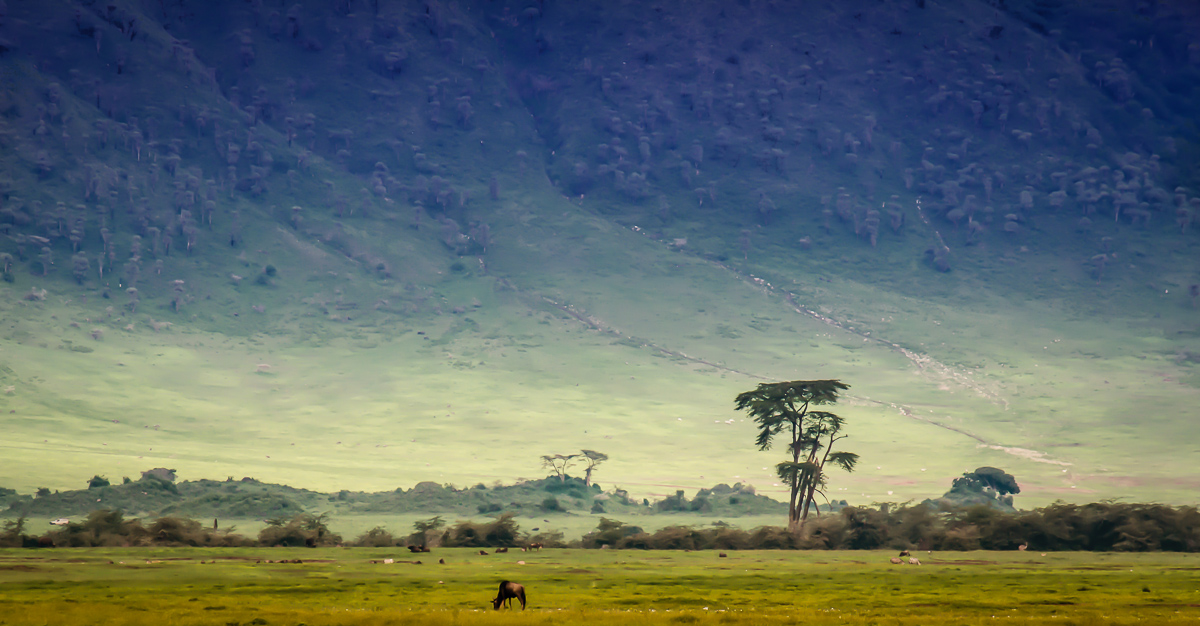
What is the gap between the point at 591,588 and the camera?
160 feet

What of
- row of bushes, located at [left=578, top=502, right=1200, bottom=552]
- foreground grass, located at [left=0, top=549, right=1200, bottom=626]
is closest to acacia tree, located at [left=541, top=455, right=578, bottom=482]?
row of bushes, located at [left=578, top=502, right=1200, bottom=552]

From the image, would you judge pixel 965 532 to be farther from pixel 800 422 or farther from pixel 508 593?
pixel 508 593

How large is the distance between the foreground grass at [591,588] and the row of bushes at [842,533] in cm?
490

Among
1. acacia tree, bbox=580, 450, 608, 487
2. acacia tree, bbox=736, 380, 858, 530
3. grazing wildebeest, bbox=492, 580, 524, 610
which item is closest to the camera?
grazing wildebeest, bbox=492, 580, 524, 610

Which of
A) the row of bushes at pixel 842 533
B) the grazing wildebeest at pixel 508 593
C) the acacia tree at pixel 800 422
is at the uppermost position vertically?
the acacia tree at pixel 800 422

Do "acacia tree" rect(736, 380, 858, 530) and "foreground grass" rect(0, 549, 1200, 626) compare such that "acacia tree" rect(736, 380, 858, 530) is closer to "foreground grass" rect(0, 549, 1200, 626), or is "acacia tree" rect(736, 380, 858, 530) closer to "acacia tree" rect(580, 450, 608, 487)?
"foreground grass" rect(0, 549, 1200, 626)

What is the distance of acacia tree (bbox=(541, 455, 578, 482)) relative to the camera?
135 meters

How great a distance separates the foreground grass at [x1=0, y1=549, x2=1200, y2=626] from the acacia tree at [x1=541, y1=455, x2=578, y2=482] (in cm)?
6453

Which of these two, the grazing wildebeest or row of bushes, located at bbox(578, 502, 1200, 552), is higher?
row of bushes, located at bbox(578, 502, 1200, 552)

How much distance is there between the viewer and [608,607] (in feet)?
135

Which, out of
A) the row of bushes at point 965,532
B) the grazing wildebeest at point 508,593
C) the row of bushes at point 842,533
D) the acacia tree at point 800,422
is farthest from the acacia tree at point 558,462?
the grazing wildebeest at point 508,593

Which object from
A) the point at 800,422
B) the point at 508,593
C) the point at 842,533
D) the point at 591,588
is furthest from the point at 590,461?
the point at 508,593

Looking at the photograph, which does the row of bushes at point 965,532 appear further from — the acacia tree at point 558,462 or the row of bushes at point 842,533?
the acacia tree at point 558,462

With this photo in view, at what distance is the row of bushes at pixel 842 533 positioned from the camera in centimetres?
7344
